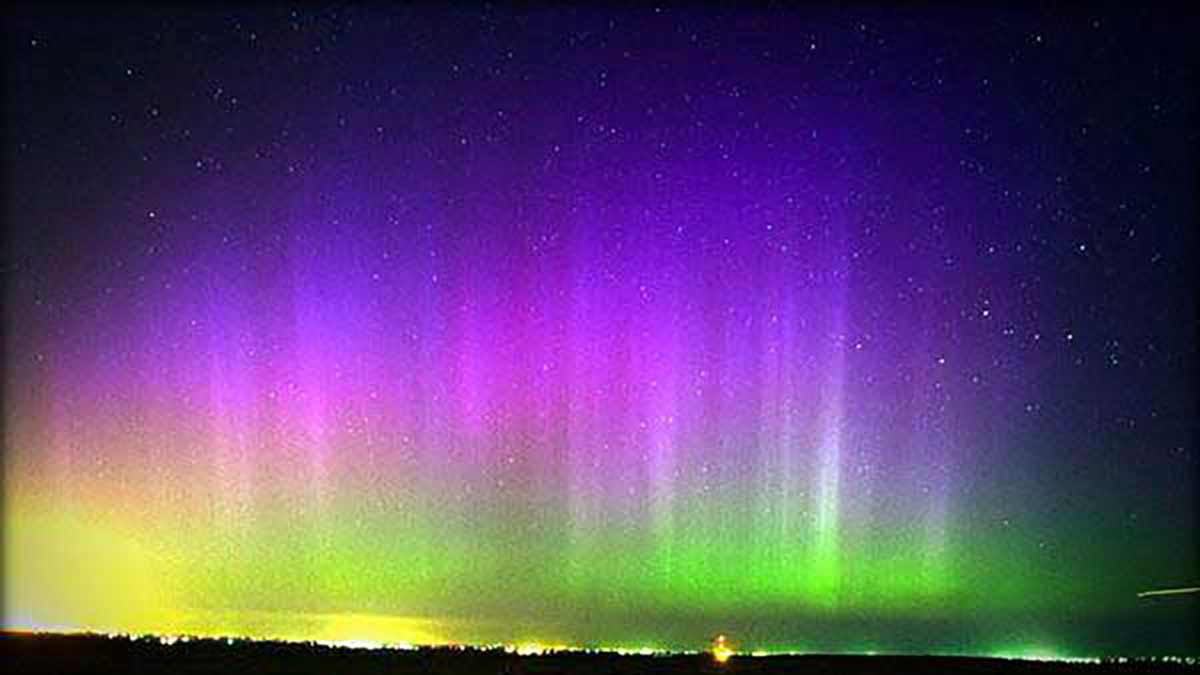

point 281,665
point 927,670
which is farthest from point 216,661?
point 927,670

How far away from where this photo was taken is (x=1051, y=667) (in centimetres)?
2442

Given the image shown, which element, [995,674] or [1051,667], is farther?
[1051,667]

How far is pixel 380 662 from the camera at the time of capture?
21797 mm

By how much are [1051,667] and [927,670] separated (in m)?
3.18

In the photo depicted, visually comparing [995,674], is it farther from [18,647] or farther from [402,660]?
[18,647]

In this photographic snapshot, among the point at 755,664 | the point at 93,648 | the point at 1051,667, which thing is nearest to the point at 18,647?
the point at 93,648

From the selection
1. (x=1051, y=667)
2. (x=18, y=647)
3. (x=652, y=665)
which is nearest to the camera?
(x=18, y=647)

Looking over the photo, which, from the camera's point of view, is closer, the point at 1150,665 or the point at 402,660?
the point at 402,660

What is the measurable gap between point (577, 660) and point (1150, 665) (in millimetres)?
10121

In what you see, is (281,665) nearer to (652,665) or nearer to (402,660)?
(402,660)

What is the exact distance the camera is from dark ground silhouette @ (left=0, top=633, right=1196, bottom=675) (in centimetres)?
2056

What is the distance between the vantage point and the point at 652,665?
22.5m

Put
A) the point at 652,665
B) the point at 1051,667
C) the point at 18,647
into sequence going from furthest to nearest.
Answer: the point at 1051,667 < the point at 652,665 < the point at 18,647

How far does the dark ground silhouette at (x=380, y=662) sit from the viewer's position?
67.5ft
